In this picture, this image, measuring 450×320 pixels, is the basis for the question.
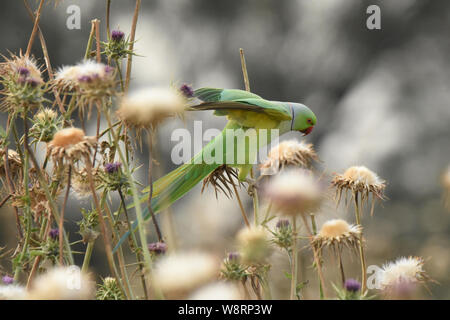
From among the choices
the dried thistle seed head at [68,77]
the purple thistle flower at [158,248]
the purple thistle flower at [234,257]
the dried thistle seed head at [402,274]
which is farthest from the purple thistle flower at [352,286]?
the dried thistle seed head at [68,77]

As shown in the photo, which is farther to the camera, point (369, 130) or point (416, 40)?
point (416, 40)

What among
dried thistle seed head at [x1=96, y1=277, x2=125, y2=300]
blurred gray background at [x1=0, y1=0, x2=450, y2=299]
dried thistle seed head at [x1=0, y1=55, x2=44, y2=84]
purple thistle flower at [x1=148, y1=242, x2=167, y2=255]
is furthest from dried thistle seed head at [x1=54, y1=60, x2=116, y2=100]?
blurred gray background at [x1=0, y1=0, x2=450, y2=299]

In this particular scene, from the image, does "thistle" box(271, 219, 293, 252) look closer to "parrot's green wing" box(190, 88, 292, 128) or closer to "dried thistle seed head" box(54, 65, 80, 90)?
"parrot's green wing" box(190, 88, 292, 128)

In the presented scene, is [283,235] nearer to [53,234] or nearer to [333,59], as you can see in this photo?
[53,234]

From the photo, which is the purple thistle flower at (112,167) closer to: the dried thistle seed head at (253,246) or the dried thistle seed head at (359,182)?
the dried thistle seed head at (253,246)

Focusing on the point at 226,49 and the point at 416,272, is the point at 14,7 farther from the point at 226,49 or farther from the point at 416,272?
the point at 416,272
